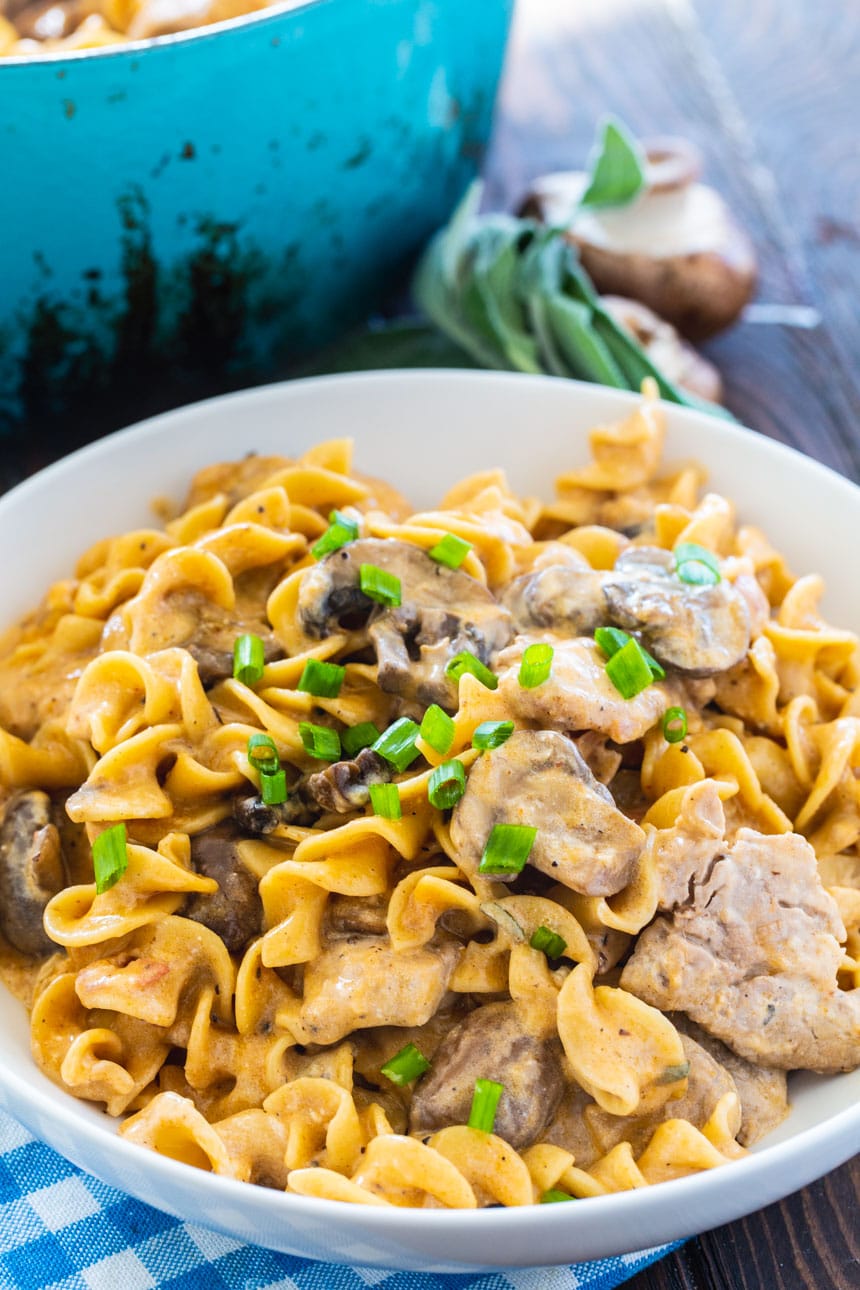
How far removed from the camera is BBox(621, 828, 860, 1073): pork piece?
103 inches

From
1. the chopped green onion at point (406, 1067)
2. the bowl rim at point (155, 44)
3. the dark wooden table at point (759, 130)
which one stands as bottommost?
the dark wooden table at point (759, 130)

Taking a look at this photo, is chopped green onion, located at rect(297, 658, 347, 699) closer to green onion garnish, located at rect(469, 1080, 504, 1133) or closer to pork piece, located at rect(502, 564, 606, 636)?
pork piece, located at rect(502, 564, 606, 636)

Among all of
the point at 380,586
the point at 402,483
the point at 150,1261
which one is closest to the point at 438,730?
the point at 380,586

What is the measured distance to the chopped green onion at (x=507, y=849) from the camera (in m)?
2.59

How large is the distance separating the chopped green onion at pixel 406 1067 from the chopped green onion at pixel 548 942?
12.3 inches

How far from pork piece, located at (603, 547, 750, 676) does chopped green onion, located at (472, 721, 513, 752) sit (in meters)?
0.51

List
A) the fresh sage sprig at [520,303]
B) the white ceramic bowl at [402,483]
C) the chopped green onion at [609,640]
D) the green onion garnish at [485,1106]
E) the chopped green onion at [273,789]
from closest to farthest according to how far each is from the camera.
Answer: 1. the white ceramic bowl at [402,483]
2. the green onion garnish at [485,1106]
3. the chopped green onion at [273,789]
4. the chopped green onion at [609,640]
5. the fresh sage sprig at [520,303]

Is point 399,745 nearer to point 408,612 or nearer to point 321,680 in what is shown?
point 321,680

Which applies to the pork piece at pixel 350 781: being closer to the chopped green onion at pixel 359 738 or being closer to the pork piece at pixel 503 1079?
the chopped green onion at pixel 359 738

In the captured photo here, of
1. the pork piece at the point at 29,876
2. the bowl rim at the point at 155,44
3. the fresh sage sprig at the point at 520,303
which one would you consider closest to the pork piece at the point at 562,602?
the pork piece at the point at 29,876

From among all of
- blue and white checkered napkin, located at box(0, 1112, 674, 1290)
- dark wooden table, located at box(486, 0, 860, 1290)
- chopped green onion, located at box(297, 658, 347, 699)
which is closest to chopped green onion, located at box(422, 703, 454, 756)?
chopped green onion, located at box(297, 658, 347, 699)

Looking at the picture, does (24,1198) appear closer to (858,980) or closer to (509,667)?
(509,667)

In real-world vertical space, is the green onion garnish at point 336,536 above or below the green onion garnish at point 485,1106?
above

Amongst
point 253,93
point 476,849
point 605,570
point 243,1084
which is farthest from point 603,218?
point 243,1084
